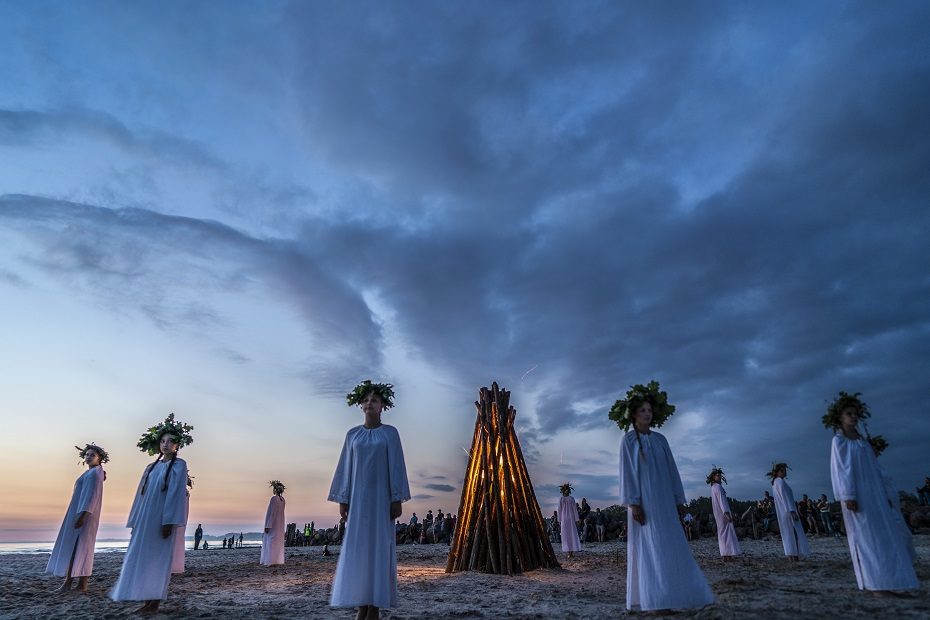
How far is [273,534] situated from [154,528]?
408 inches

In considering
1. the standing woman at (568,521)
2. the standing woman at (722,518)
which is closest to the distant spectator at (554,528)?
the standing woman at (568,521)

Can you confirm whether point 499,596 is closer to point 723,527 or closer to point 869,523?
point 869,523

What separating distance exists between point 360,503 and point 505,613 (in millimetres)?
2719

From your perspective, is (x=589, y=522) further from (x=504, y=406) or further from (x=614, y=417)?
(x=614, y=417)

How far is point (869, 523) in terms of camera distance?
6859mm

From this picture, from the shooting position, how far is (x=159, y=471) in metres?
7.99

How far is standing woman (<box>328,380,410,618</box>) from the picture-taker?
19.1ft

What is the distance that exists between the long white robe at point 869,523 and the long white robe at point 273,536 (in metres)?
15.4

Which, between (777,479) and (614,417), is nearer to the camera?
(614,417)

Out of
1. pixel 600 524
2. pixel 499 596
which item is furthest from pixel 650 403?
pixel 600 524

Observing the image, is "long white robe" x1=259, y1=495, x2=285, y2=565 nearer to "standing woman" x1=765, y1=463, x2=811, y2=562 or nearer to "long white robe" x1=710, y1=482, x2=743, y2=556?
"long white robe" x1=710, y1=482, x2=743, y2=556

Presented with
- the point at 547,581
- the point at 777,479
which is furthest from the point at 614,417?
the point at 777,479

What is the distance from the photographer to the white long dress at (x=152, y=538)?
731 cm

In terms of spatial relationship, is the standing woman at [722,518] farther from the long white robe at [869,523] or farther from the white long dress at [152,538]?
the white long dress at [152,538]
